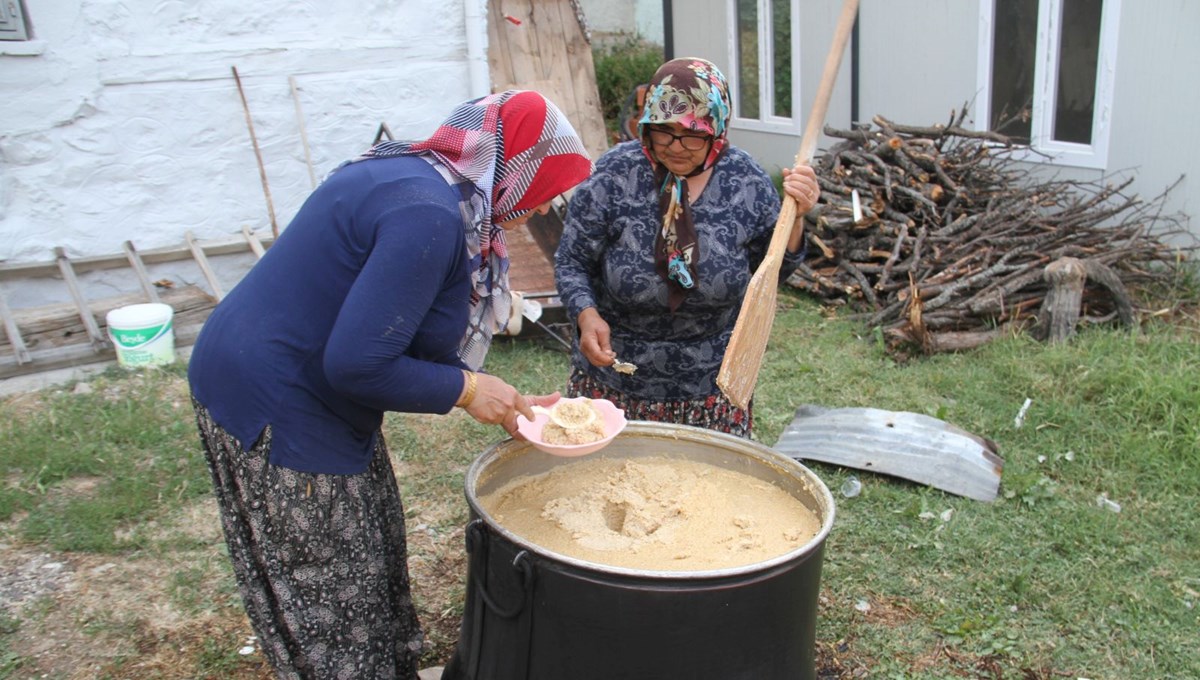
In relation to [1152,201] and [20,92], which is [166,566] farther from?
[1152,201]

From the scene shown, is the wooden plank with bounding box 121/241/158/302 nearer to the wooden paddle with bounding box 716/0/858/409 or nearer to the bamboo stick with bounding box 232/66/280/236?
the bamboo stick with bounding box 232/66/280/236

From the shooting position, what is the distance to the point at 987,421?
14.7ft

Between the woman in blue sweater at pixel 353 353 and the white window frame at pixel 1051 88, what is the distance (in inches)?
224

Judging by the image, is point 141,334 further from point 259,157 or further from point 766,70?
point 766,70

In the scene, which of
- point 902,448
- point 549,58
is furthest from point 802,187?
point 549,58

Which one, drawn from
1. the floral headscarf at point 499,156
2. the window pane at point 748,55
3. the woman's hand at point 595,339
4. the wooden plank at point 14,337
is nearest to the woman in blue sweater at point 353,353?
the floral headscarf at point 499,156

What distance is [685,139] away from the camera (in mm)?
2611

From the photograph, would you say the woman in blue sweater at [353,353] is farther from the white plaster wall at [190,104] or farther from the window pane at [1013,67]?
the window pane at [1013,67]

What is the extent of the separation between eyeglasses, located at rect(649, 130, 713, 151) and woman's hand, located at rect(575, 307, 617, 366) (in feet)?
1.77

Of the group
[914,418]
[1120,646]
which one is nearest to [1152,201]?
[914,418]

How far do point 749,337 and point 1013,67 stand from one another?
5933 millimetres

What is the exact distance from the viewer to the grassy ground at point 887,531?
301 centimetres

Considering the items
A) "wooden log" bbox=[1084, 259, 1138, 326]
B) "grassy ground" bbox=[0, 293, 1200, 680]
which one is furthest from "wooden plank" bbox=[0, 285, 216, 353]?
"wooden log" bbox=[1084, 259, 1138, 326]

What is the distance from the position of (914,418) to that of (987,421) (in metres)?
0.50
